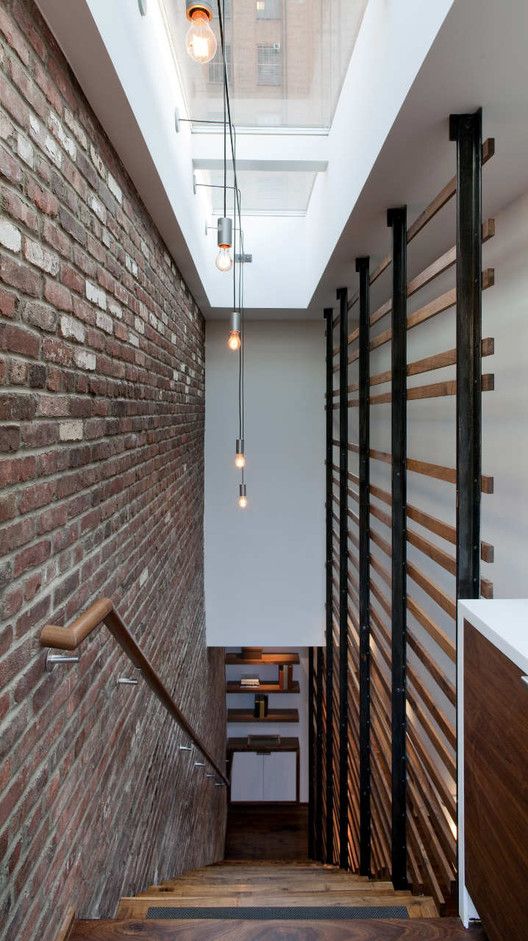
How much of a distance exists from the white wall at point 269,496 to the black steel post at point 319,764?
107 centimetres

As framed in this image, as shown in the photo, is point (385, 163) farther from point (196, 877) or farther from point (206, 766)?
point (206, 766)

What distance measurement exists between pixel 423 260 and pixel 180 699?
3.28 m

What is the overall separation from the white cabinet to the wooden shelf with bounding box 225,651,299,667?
1284 mm

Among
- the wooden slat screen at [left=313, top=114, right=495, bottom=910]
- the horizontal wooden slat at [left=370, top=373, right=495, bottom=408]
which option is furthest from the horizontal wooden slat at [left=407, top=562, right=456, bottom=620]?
the horizontal wooden slat at [left=370, top=373, right=495, bottom=408]

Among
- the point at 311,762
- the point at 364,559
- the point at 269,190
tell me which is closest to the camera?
the point at 364,559

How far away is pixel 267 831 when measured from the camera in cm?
869

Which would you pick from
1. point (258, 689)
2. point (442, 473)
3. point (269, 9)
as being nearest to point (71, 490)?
point (442, 473)

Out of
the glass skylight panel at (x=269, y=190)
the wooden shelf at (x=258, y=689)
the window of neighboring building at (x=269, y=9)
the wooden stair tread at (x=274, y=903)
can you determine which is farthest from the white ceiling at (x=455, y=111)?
the wooden shelf at (x=258, y=689)

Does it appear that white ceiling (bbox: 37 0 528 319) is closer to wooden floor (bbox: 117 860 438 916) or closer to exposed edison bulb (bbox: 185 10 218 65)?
exposed edison bulb (bbox: 185 10 218 65)

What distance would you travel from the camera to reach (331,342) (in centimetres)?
596

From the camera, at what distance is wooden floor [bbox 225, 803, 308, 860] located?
830cm

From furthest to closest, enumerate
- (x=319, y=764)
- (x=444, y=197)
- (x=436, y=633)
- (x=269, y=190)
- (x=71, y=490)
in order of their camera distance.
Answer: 1. (x=319, y=764)
2. (x=269, y=190)
3. (x=436, y=633)
4. (x=444, y=197)
5. (x=71, y=490)

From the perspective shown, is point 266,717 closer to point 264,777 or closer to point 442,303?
point 264,777

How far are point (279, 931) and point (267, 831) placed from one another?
25.2ft
